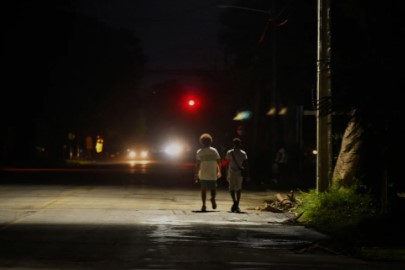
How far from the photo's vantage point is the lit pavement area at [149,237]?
41.2ft

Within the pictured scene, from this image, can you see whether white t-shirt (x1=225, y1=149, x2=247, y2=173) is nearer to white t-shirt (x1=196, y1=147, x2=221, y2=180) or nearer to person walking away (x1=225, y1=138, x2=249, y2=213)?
person walking away (x1=225, y1=138, x2=249, y2=213)

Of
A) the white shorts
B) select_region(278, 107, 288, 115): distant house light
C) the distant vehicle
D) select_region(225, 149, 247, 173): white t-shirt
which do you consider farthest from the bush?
the distant vehicle

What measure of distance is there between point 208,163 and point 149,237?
6491 mm

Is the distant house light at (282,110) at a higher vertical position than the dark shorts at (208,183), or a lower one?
higher

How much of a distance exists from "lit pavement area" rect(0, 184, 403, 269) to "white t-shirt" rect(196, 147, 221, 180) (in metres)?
1.00

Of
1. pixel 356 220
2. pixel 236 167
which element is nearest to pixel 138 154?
pixel 236 167

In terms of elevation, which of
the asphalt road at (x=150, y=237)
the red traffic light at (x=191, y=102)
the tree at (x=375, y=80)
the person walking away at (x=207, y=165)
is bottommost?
the asphalt road at (x=150, y=237)

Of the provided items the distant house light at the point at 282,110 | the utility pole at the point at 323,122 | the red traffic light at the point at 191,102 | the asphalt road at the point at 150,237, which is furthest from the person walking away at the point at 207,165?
the distant house light at the point at 282,110

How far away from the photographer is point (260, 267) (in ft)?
39.9

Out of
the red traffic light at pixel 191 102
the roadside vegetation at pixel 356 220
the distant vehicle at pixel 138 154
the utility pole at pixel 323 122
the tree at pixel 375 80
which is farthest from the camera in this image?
the distant vehicle at pixel 138 154

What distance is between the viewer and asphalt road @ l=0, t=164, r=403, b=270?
12594mm

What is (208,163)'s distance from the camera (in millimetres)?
21906

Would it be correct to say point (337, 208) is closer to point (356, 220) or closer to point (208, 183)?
point (356, 220)

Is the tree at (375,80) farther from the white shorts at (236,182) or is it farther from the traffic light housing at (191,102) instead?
the traffic light housing at (191,102)
